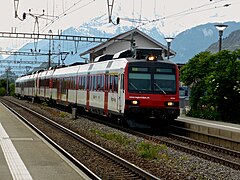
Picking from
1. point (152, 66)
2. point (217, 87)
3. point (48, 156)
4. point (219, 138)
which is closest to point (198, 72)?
point (217, 87)

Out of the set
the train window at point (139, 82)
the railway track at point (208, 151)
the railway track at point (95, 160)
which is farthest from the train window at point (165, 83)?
the railway track at point (95, 160)

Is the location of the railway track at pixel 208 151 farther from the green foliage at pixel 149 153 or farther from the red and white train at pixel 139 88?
the green foliage at pixel 149 153

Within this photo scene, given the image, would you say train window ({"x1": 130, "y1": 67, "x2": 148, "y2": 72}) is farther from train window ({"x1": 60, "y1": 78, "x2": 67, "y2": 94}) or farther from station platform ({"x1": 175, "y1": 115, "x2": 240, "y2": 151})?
train window ({"x1": 60, "y1": 78, "x2": 67, "y2": 94})

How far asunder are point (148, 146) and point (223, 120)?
12.6 m

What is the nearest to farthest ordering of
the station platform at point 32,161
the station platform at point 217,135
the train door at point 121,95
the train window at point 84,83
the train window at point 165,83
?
the station platform at point 32,161 < the station platform at point 217,135 < the train door at point 121,95 < the train window at point 165,83 < the train window at point 84,83

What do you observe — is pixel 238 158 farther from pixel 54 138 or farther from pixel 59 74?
pixel 59 74

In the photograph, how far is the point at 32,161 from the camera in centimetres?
1309

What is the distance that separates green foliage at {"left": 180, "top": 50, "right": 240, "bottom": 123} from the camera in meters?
26.5

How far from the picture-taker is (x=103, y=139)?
62.8ft

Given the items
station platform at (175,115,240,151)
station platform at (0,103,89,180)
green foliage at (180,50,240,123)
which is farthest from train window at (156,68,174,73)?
station platform at (0,103,89,180)

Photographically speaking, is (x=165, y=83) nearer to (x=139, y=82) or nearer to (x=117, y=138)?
(x=139, y=82)

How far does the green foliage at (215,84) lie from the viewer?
26.5 m

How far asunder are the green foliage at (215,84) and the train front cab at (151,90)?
5.45 meters

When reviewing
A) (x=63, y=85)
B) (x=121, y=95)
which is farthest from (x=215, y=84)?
(x=63, y=85)
